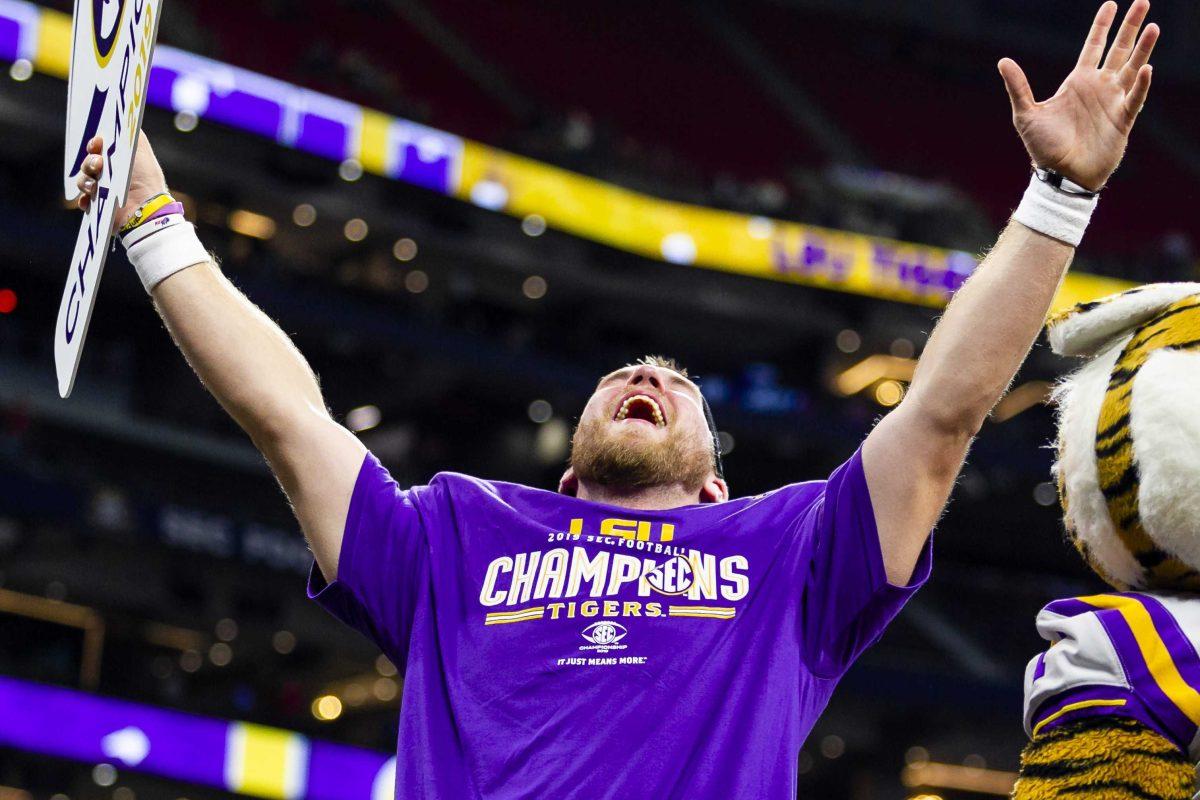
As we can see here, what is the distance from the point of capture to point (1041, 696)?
6.94ft

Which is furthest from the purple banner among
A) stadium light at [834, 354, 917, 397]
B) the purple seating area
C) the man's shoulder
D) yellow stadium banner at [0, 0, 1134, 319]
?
the man's shoulder

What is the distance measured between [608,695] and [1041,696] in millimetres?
667

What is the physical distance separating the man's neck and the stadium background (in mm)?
14440

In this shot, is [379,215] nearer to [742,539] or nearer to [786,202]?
[786,202]

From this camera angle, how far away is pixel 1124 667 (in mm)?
2043

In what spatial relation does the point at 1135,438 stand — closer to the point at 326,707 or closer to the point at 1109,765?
the point at 1109,765

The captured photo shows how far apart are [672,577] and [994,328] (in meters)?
0.65

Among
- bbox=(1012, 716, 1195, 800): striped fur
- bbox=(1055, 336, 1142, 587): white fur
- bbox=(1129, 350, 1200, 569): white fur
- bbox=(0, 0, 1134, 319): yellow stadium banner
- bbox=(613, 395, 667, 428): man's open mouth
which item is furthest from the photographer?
bbox=(0, 0, 1134, 319): yellow stadium banner

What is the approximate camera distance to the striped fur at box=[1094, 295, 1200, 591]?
2.18m

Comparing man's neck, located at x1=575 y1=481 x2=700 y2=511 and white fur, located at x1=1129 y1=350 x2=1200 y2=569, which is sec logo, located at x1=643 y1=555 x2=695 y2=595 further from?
white fur, located at x1=1129 y1=350 x2=1200 y2=569

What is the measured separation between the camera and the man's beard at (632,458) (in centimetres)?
282

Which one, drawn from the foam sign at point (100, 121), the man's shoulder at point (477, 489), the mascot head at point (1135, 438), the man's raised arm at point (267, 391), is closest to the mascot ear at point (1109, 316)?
the mascot head at point (1135, 438)

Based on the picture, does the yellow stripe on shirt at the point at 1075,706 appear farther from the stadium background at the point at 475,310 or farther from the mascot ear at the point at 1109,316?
the stadium background at the point at 475,310

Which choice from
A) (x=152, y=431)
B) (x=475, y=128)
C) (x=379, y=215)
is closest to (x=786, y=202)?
(x=475, y=128)
